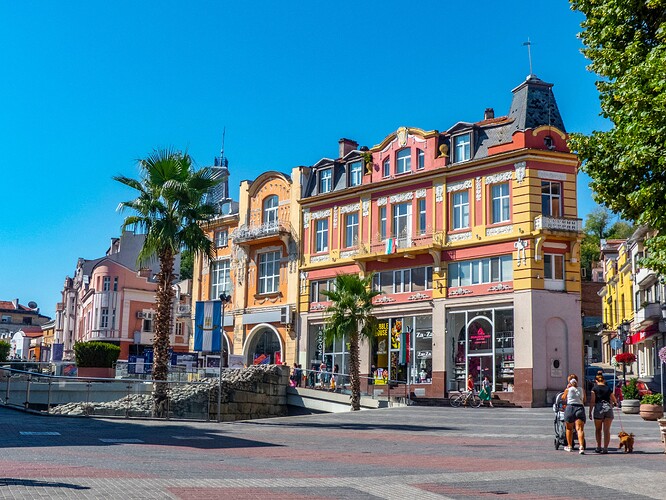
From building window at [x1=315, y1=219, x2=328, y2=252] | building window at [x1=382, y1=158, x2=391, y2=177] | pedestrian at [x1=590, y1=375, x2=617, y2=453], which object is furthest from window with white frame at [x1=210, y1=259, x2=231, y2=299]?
pedestrian at [x1=590, y1=375, x2=617, y2=453]

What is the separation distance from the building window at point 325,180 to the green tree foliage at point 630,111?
32.3 meters

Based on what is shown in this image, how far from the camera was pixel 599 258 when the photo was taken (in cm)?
8531

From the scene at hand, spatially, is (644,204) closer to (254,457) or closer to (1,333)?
(254,457)

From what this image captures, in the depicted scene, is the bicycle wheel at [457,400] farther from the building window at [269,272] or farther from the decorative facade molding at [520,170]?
the building window at [269,272]

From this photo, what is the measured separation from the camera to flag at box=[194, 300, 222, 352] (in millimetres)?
35906

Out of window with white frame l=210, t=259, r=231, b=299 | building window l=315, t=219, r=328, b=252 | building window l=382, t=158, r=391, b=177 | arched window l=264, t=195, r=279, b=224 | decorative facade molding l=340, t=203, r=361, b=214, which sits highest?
building window l=382, t=158, r=391, b=177

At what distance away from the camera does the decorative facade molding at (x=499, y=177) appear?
4081cm

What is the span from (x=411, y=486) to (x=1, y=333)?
483ft

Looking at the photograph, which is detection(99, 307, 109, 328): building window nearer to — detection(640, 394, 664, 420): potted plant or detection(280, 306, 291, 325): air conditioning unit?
detection(280, 306, 291, 325): air conditioning unit

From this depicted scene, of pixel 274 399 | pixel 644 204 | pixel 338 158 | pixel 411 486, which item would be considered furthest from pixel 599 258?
pixel 411 486

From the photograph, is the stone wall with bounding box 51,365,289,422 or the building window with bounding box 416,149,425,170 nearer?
the stone wall with bounding box 51,365,289,422

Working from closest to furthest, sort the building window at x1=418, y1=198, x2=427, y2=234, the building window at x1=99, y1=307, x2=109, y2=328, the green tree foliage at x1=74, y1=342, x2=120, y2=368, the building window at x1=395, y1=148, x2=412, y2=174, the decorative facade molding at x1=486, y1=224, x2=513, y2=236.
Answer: the decorative facade molding at x1=486, y1=224, x2=513, y2=236 < the building window at x1=418, y1=198, x2=427, y2=234 < the building window at x1=395, y1=148, x2=412, y2=174 < the green tree foliage at x1=74, y1=342, x2=120, y2=368 < the building window at x1=99, y1=307, x2=109, y2=328

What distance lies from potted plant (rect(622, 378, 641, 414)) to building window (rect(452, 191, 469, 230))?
1355 cm

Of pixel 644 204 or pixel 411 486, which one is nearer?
pixel 411 486
